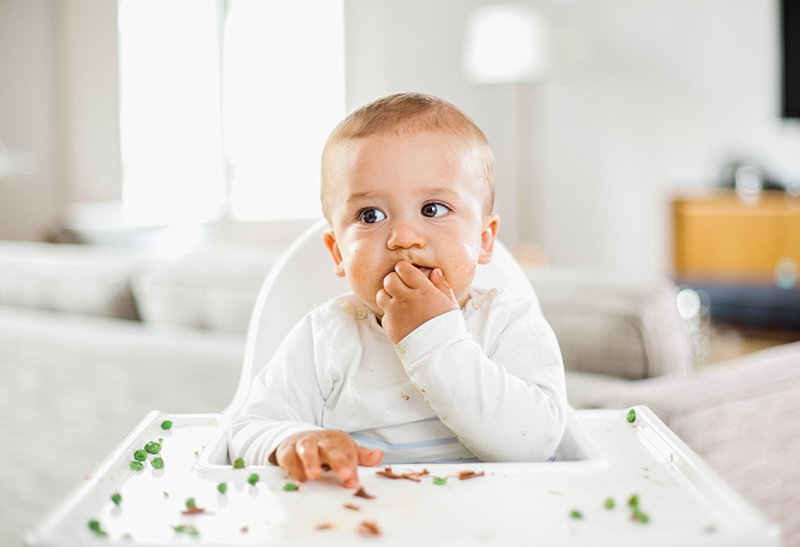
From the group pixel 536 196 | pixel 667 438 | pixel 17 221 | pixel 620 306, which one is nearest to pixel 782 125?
pixel 536 196

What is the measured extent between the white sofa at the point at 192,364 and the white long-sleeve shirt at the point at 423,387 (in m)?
0.42

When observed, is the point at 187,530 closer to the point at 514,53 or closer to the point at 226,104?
the point at 226,104

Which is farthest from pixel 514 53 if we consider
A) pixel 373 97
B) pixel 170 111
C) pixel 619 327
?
pixel 619 327

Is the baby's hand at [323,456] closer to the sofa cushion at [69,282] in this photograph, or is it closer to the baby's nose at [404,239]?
the baby's nose at [404,239]

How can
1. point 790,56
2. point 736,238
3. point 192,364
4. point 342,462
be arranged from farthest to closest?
point 790,56, point 736,238, point 192,364, point 342,462

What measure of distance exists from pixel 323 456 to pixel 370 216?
0.86 ft

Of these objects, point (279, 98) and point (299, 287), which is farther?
point (279, 98)

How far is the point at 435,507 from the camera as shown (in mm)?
745

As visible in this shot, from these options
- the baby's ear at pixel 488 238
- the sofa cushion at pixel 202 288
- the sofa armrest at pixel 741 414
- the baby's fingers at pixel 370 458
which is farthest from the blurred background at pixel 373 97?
the baby's fingers at pixel 370 458

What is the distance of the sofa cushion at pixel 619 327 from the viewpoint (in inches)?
60.9

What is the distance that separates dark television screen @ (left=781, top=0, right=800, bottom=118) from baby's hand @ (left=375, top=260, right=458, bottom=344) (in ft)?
16.6

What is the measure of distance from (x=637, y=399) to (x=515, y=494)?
2.11 feet

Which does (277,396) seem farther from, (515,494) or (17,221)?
(17,221)

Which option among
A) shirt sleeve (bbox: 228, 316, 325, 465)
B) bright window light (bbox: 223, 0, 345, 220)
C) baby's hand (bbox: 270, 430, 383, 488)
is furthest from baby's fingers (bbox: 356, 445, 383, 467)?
bright window light (bbox: 223, 0, 345, 220)
